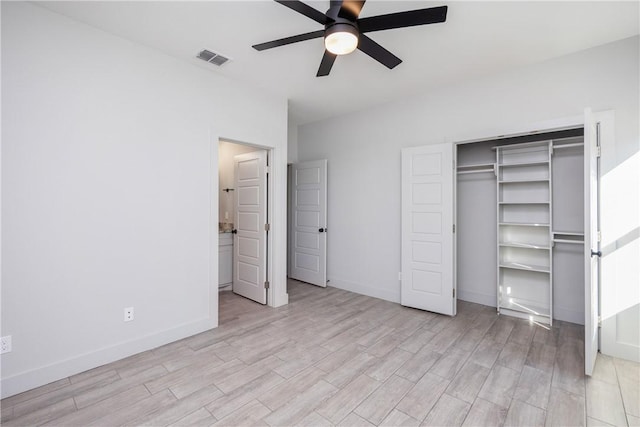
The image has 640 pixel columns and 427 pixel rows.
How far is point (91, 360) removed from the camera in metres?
2.46

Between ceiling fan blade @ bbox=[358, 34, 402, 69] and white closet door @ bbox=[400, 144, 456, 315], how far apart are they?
173 centimetres

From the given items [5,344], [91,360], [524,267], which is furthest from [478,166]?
[5,344]

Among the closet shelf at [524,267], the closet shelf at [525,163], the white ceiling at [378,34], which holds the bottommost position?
the closet shelf at [524,267]

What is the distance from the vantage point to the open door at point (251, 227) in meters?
4.02

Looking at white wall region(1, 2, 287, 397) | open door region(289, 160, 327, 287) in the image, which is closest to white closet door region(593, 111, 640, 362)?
open door region(289, 160, 327, 287)

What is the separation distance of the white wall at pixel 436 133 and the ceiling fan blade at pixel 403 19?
199 centimetres

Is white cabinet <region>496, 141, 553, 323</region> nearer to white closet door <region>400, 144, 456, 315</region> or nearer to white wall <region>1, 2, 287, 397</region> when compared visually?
white closet door <region>400, 144, 456, 315</region>

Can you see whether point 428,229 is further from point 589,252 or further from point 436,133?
point 589,252

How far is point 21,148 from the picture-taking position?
7.02 feet

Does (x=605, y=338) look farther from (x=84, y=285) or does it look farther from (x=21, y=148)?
(x=21, y=148)

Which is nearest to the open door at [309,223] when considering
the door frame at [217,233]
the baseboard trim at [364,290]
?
the baseboard trim at [364,290]

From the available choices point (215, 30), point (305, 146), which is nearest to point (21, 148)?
point (215, 30)

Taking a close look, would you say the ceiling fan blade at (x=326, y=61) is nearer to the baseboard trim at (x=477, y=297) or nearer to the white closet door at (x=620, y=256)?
the white closet door at (x=620, y=256)

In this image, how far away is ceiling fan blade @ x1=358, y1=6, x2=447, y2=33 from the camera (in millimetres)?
1788
